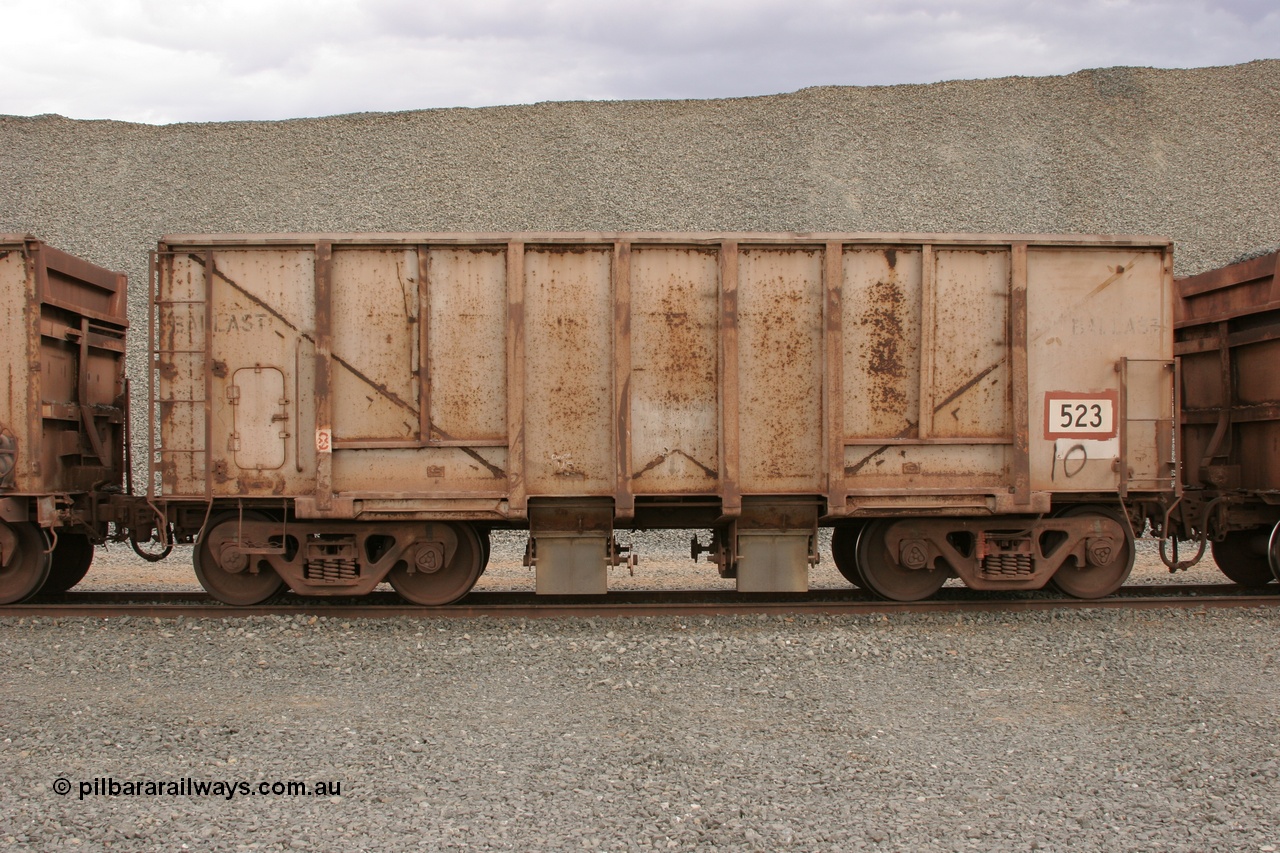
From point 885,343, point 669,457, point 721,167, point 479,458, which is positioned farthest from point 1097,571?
point 721,167

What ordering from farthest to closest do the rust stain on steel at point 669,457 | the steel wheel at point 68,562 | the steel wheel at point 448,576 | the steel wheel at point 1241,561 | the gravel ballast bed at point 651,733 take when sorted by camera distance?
the steel wheel at point 1241,561 → the steel wheel at point 68,562 → the steel wheel at point 448,576 → the rust stain on steel at point 669,457 → the gravel ballast bed at point 651,733

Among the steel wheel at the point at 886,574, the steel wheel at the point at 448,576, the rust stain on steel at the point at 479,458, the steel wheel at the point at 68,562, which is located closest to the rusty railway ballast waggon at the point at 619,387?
the rust stain on steel at the point at 479,458

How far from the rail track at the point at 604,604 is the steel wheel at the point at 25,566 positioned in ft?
0.54

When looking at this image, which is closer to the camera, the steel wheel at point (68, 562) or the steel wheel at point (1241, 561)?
the steel wheel at point (68, 562)

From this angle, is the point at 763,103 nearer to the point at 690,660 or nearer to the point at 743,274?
the point at 743,274

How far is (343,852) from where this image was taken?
11.5 ft

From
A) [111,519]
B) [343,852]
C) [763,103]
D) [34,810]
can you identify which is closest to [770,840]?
[343,852]

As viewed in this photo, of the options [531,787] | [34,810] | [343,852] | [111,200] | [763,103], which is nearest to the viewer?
[343,852]

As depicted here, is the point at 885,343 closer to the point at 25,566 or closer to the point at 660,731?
the point at 660,731

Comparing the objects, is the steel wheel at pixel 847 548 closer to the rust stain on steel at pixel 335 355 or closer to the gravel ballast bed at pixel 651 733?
the gravel ballast bed at pixel 651 733

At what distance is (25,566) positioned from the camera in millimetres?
8070

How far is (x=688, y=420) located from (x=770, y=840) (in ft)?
14.6

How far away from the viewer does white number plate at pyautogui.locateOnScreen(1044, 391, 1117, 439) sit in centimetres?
790

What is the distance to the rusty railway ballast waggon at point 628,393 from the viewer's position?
7609 mm
